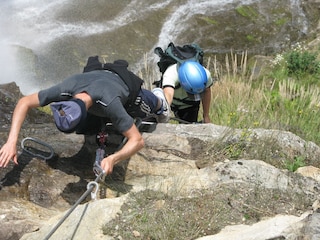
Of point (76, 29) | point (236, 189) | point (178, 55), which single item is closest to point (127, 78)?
point (236, 189)

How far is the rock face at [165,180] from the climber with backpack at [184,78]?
1.40 feet

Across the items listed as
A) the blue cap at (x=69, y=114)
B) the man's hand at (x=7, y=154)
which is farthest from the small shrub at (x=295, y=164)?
the man's hand at (x=7, y=154)

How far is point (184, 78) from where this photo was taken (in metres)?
5.00

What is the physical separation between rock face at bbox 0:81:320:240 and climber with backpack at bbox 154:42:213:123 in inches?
16.8

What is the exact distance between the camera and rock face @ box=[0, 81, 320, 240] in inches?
127

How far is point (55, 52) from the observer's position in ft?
35.1

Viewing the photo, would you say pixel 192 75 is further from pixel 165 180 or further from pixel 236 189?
pixel 236 189

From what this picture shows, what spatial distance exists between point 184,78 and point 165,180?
4.99ft

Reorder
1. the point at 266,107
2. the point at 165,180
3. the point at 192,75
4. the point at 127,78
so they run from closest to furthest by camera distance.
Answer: the point at 165,180, the point at 127,78, the point at 192,75, the point at 266,107

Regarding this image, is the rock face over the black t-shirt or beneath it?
beneath

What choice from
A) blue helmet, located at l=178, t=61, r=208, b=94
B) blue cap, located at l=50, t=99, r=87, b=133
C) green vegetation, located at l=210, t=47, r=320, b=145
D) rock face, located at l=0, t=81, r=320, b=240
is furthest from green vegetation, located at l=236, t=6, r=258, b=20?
blue cap, located at l=50, t=99, r=87, b=133

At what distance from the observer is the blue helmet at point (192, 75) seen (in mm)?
4973

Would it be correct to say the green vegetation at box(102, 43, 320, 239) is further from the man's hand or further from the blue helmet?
the man's hand

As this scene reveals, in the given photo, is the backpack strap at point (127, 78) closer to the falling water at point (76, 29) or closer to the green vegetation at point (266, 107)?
the green vegetation at point (266, 107)
